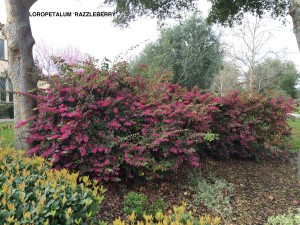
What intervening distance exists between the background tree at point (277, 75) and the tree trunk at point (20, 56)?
24.7 m

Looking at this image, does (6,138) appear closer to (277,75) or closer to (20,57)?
(20,57)

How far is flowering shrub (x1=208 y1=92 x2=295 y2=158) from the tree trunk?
10.4 ft

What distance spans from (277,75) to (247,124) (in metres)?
32.0

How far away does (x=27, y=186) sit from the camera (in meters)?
1.87

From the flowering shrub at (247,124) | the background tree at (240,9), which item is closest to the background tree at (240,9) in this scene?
the background tree at (240,9)

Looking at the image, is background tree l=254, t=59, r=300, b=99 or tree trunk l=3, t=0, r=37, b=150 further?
background tree l=254, t=59, r=300, b=99

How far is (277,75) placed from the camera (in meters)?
33.1

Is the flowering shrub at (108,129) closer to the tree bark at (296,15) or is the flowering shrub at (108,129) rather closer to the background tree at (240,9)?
the tree bark at (296,15)

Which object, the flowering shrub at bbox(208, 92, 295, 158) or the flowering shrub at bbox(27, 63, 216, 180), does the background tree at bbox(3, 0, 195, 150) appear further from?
the flowering shrub at bbox(208, 92, 295, 158)

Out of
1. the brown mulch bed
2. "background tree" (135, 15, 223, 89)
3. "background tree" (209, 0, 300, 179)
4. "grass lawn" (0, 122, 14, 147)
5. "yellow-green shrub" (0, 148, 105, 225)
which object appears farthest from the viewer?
"background tree" (135, 15, 223, 89)

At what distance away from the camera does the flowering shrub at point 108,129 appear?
3.18 m

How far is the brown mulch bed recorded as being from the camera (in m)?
3.08

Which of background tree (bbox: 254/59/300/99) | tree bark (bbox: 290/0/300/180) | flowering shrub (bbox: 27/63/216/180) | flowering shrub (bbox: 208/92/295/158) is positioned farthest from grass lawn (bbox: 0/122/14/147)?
background tree (bbox: 254/59/300/99)

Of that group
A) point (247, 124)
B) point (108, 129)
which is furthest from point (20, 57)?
point (247, 124)
